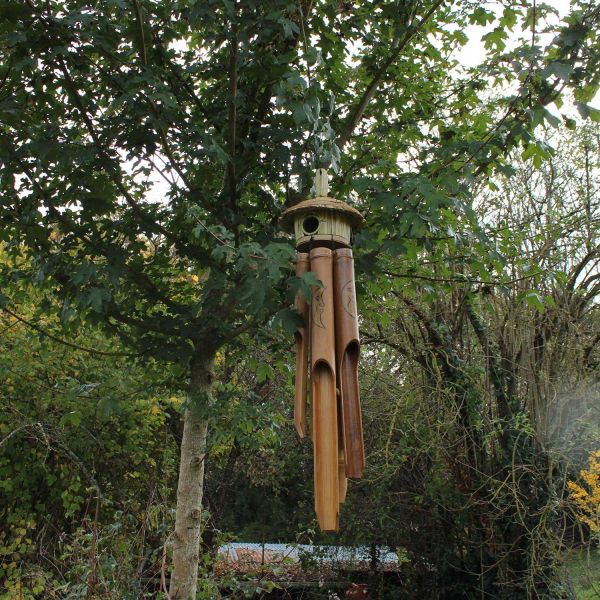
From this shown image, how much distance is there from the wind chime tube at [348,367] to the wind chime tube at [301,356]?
0.35ft

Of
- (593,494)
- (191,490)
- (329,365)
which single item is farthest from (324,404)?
(593,494)

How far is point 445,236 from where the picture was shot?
3.31 m

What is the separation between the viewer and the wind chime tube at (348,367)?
6.22 feet

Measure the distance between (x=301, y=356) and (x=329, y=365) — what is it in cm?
15

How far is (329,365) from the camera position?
1860 millimetres

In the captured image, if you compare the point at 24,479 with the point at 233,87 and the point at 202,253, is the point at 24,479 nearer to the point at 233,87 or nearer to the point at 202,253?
the point at 202,253

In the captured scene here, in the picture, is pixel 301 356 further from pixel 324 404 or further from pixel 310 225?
pixel 310 225

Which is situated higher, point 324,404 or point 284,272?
point 284,272

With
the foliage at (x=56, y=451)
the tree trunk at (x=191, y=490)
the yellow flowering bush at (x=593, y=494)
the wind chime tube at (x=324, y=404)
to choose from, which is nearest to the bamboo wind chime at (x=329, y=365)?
the wind chime tube at (x=324, y=404)

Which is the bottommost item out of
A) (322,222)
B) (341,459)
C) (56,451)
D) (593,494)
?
(341,459)

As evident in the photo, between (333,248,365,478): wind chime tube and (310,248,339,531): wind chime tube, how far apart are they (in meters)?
0.04

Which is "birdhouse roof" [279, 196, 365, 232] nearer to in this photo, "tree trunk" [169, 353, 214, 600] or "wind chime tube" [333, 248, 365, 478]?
"wind chime tube" [333, 248, 365, 478]

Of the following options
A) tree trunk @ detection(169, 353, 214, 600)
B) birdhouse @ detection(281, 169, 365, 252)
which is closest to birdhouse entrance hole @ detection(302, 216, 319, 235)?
birdhouse @ detection(281, 169, 365, 252)

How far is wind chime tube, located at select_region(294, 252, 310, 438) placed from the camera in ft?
6.36
